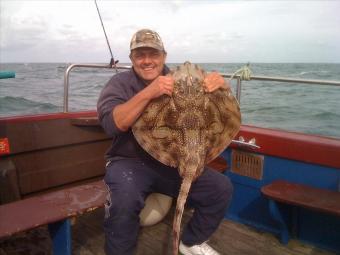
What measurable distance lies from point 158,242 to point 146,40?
1.98 metres

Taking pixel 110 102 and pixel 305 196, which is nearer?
pixel 110 102

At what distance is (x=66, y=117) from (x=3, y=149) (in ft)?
2.62

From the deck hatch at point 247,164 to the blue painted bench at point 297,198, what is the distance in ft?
1.05

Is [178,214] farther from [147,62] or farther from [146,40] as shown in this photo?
[146,40]

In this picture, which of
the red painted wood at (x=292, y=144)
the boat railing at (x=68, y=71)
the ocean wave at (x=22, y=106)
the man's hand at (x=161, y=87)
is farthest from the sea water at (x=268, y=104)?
the man's hand at (x=161, y=87)

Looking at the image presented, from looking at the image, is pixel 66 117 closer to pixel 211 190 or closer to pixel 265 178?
pixel 211 190

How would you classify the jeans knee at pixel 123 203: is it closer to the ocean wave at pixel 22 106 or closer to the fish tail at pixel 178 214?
the fish tail at pixel 178 214

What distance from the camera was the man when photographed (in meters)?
2.58

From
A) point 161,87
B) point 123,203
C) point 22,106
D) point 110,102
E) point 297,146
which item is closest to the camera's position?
point 161,87

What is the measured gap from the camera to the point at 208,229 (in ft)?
9.88

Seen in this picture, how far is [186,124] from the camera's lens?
252 cm

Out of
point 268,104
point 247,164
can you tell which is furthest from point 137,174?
point 268,104

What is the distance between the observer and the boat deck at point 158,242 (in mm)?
3328

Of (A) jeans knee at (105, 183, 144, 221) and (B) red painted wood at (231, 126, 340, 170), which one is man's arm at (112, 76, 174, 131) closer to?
(A) jeans knee at (105, 183, 144, 221)
